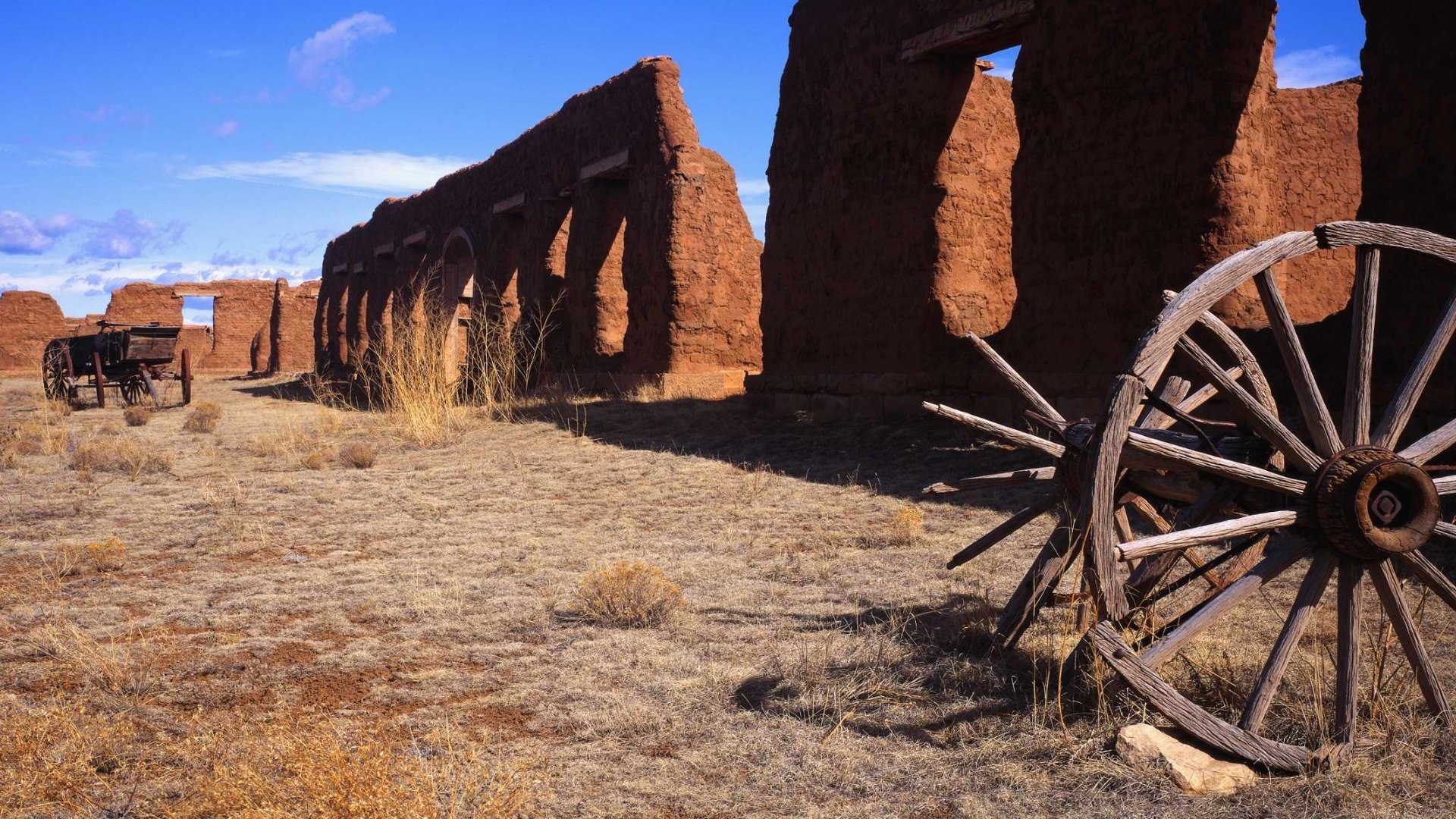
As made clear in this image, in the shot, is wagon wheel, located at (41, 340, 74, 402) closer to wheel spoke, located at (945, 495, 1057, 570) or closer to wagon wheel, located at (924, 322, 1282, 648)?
wheel spoke, located at (945, 495, 1057, 570)

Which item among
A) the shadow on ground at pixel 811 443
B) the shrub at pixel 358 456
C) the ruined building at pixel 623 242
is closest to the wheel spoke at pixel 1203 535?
the shadow on ground at pixel 811 443

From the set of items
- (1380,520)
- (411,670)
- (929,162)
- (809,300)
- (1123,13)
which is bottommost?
(411,670)

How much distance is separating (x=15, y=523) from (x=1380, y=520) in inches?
246

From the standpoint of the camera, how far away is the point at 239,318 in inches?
1241

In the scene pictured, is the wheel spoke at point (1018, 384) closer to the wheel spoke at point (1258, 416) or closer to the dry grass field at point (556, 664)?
the wheel spoke at point (1258, 416)

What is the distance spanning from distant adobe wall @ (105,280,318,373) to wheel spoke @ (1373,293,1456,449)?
28731 millimetres

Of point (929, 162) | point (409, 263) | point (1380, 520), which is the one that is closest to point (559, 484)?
point (929, 162)

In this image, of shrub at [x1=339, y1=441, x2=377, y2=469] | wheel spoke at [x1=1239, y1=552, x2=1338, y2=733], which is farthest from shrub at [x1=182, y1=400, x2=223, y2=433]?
wheel spoke at [x1=1239, y1=552, x2=1338, y2=733]

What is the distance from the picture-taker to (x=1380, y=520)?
2.31 meters

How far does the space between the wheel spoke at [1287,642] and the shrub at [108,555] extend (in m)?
4.40

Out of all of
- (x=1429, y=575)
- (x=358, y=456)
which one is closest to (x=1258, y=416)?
(x=1429, y=575)

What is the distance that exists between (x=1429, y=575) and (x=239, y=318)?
3385 centimetres

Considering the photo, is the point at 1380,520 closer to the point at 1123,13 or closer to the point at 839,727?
the point at 839,727

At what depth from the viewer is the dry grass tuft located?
746 cm
